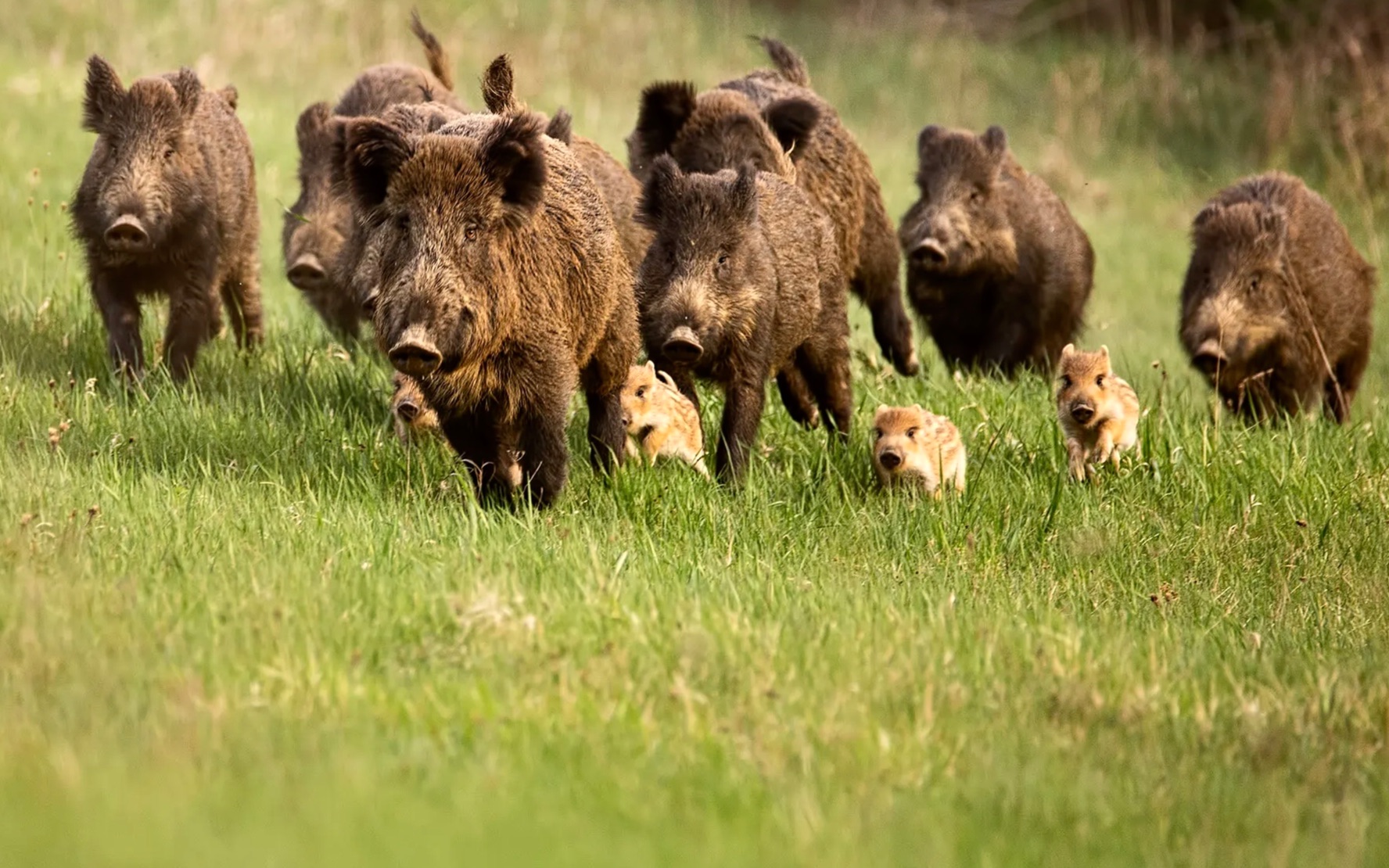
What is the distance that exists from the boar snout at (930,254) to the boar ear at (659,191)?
3.47m

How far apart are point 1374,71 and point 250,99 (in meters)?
11.7

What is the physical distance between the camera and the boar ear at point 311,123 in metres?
9.37

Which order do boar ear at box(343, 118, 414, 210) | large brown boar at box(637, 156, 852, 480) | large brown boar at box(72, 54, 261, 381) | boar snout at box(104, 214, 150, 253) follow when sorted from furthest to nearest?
1. large brown boar at box(72, 54, 261, 381)
2. boar snout at box(104, 214, 150, 253)
3. large brown boar at box(637, 156, 852, 480)
4. boar ear at box(343, 118, 414, 210)

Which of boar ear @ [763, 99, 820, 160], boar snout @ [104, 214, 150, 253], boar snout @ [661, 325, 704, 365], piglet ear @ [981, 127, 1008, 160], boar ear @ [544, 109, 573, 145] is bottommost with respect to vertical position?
boar snout @ [661, 325, 704, 365]

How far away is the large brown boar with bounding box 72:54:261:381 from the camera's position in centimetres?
802

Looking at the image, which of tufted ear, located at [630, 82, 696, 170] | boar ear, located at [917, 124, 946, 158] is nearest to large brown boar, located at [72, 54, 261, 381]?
tufted ear, located at [630, 82, 696, 170]

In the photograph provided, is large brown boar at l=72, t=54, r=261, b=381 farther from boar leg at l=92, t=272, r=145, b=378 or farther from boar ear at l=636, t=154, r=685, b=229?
boar ear at l=636, t=154, r=685, b=229

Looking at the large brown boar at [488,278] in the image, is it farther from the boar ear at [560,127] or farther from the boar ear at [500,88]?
the boar ear at [500,88]

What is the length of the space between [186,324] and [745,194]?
288 centimetres

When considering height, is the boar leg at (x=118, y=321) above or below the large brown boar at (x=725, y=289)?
below

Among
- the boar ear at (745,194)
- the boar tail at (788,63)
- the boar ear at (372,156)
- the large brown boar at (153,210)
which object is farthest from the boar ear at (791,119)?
the boar ear at (372,156)

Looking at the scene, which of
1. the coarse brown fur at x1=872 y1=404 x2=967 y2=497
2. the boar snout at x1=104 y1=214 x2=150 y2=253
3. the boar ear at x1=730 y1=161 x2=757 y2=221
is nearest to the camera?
the coarse brown fur at x1=872 y1=404 x2=967 y2=497

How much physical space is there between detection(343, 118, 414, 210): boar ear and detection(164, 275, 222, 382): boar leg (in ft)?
8.33

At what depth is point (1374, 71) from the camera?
1886 centimetres
